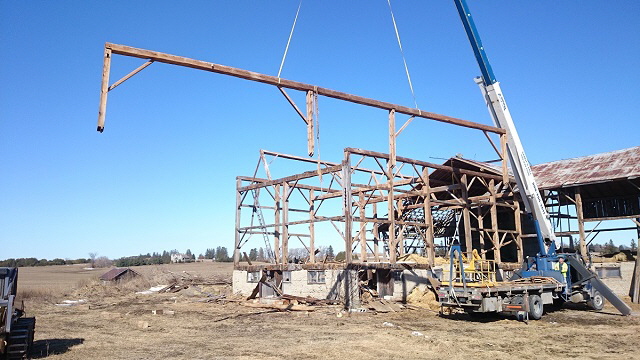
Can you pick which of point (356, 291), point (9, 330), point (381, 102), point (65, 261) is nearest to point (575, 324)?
point (356, 291)

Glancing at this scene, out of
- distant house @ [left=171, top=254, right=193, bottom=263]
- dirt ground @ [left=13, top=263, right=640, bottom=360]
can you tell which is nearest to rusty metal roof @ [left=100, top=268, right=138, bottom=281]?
dirt ground @ [left=13, top=263, right=640, bottom=360]

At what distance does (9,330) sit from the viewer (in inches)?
385

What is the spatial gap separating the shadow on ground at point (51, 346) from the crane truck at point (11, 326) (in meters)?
0.80

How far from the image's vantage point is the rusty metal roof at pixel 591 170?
23.1 m

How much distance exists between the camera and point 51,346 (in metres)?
13.3

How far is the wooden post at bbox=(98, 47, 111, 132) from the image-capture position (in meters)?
10.4

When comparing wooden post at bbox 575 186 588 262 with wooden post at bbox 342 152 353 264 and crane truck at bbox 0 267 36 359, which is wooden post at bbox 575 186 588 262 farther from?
crane truck at bbox 0 267 36 359

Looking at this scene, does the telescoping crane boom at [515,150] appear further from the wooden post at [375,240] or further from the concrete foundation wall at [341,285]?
the wooden post at [375,240]

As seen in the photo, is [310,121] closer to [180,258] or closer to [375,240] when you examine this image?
[375,240]

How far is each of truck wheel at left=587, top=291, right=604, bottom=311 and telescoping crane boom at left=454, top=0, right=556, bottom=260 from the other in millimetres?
2554

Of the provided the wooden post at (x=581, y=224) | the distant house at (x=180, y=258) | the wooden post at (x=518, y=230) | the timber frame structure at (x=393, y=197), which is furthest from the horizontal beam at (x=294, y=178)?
the distant house at (x=180, y=258)

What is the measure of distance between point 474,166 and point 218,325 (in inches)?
662

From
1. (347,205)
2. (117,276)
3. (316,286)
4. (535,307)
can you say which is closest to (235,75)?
(347,205)

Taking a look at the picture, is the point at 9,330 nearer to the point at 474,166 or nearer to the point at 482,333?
the point at 482,333
